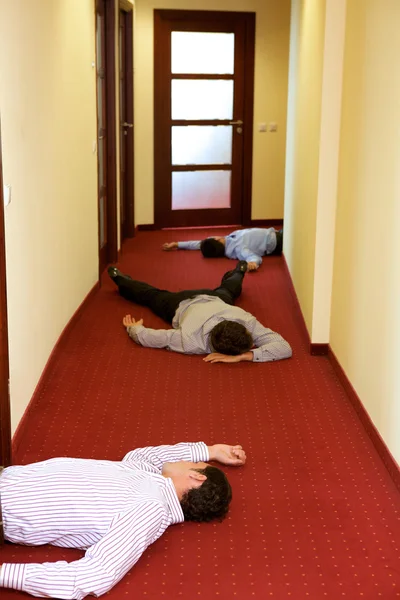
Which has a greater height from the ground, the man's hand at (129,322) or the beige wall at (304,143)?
the beige wall at (304,143)

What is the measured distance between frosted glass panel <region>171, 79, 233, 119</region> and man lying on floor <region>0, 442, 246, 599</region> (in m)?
6.47

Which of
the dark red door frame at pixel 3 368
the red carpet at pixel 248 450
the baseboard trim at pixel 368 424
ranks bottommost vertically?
the red carpet at pixel 248 450

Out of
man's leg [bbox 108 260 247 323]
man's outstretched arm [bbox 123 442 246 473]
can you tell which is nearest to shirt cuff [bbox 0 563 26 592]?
man's outstretched arm [bbox 123 442 246 473]

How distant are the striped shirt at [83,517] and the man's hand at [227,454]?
0.48 m

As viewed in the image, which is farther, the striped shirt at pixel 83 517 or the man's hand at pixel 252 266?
the man's hand at pixel 252 266

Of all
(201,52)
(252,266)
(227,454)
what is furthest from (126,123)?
(227,454)

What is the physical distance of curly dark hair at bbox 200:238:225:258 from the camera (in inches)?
302

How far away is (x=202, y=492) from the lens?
9.36 feet

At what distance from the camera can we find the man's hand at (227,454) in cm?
333

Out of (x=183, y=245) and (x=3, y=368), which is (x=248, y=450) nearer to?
(x=3, y=368)

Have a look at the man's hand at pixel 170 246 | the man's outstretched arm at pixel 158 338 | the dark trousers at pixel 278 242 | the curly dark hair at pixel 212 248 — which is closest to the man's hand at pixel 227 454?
the man's outstretched arm at pixel 158 338

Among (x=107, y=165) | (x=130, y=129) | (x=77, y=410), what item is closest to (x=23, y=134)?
(x=77, y=410)

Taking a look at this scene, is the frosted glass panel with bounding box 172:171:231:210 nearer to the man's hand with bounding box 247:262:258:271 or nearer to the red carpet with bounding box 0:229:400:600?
the man's hand with bounding box 247:262:258:271

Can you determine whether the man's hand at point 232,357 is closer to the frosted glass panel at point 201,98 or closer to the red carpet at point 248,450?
the red carpet at point 248,450
